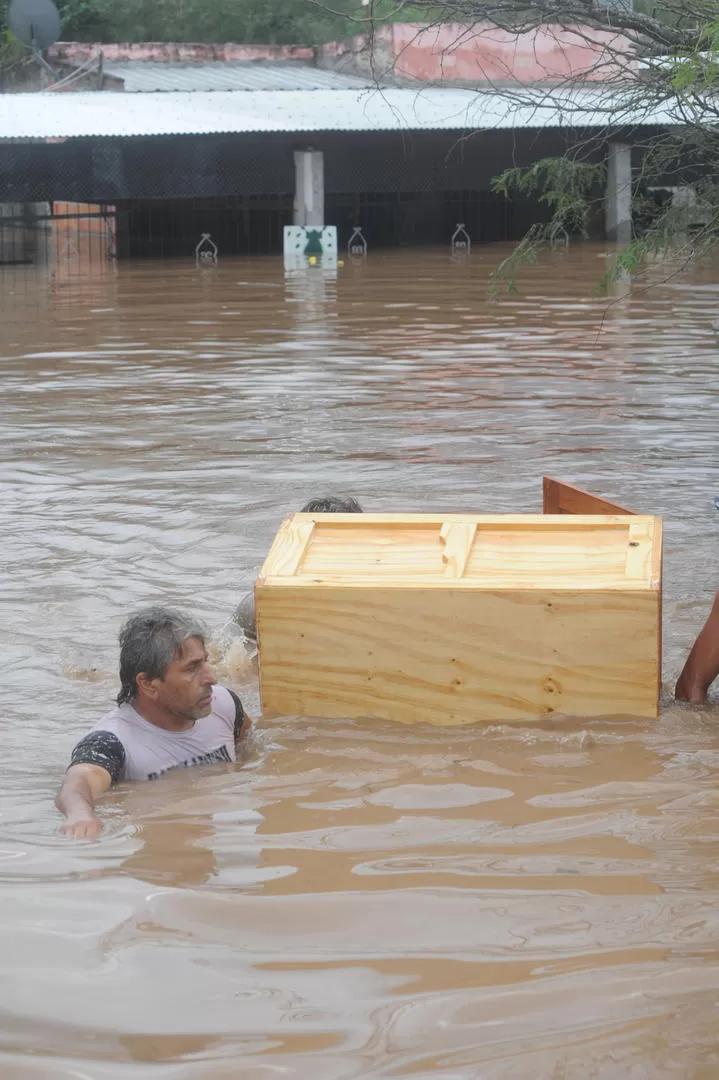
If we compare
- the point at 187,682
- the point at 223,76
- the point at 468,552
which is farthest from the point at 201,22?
the point at 187,682

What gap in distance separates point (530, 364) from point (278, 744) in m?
11.0

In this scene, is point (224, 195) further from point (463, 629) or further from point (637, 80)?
point (463, 629)

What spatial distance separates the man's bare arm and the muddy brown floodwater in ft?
0.20

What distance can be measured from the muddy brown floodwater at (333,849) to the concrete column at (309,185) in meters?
19.1

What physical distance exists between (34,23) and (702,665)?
36.1 metres

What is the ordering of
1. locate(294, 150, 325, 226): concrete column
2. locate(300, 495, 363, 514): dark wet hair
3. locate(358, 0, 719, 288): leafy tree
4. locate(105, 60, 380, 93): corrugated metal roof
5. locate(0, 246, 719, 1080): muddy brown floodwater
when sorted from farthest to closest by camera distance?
locate(105, 60, 380, 93): corrugated metal roof
locate(294, 150, 325, 226): concrete column
locate(358, 0, 719, 288): leafy tree
locate(300, 495, 363, 514): dark wet hair
locate(0, 246, 719, 1080): muddy brown floodwater

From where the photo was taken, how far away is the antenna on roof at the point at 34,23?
126 ft

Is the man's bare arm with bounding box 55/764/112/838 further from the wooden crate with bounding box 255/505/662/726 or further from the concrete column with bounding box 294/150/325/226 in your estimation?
the concrete column with bounding box 294/150/325/226

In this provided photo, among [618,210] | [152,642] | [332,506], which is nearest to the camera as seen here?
[152,642]

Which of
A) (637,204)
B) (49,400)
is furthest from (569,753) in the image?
(49,400)

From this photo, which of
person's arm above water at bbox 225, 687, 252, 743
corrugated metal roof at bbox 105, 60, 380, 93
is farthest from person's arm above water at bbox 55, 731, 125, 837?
corrugated metal roof at bbox 105, 60, 380, 93

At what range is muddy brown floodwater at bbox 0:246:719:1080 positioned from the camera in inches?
155

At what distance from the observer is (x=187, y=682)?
18.3 ft

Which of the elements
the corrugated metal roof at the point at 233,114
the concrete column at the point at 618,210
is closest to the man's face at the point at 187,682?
the corrugated metal roof at the point at 233,114
